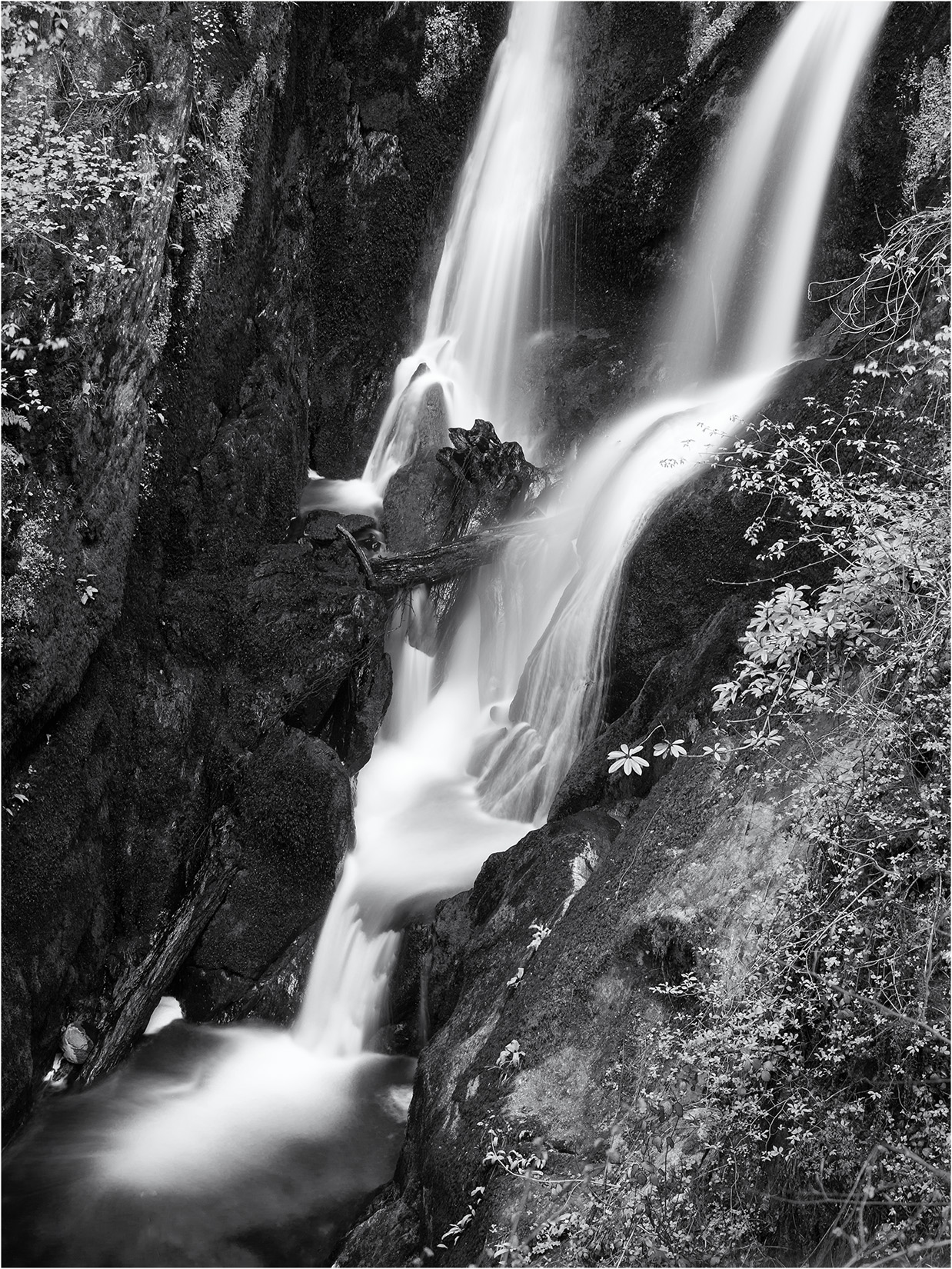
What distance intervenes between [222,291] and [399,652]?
420cm

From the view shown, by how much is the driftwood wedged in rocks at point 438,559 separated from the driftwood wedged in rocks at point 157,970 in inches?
131

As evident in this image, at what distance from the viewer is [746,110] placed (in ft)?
42.8

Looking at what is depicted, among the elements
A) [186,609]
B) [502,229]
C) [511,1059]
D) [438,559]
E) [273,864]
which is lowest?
[511,1059]

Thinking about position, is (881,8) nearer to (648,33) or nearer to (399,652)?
(648,33)

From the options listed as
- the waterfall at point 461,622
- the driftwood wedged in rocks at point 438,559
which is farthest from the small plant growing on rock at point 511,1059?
the driftwood wedged in rocks at point 438,559

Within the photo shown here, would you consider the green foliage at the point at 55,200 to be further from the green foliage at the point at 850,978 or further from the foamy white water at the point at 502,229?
the foamy white water at the point at 502,229

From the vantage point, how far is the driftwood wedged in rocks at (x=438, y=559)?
10891 mm

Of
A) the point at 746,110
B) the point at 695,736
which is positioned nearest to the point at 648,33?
the point at 746,110

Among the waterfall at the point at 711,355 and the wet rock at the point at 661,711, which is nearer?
the wet rock at the point at 661,711

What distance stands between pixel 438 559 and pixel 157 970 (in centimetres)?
496

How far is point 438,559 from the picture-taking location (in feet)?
36.7

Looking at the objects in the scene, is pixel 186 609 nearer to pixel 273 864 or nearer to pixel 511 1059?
pixel 273 864

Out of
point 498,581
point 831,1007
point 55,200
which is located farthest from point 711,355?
point 831,1007

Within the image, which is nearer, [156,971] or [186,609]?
[156,971]
